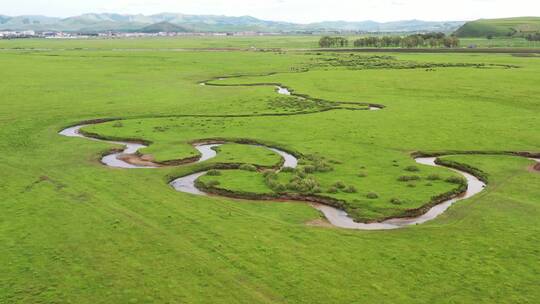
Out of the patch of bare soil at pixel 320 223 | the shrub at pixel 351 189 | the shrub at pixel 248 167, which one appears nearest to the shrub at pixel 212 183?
the shrub at pixel 248 167

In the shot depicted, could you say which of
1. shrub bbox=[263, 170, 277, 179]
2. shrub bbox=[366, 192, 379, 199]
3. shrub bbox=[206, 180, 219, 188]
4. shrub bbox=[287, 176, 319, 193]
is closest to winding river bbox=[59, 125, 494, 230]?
shrub bbox=[206, 180, 219, 188]

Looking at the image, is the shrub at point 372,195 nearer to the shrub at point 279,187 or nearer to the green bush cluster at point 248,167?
the shrub at point 279,187

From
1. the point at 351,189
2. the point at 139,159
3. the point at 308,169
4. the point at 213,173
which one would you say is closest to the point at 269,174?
the point at 308,169

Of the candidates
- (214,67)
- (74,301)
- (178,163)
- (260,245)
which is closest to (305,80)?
(214,67)

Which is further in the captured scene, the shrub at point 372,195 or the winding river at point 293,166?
the shrub at point 372,195

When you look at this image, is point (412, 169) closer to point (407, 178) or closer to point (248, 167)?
point (407, 178)
